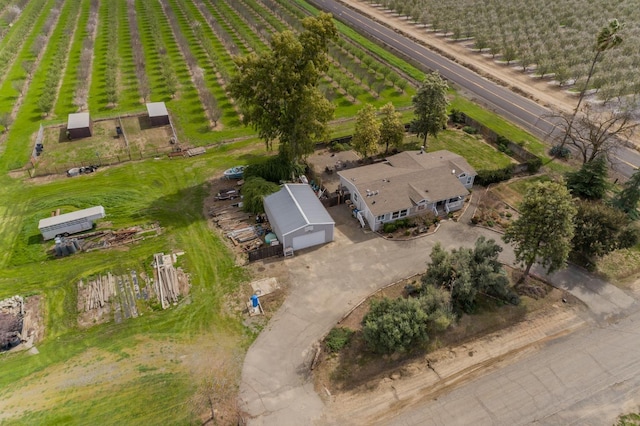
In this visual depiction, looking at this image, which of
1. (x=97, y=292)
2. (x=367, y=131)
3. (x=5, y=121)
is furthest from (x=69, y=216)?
(x=367, y=131)

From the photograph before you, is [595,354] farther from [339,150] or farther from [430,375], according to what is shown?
[339,150]

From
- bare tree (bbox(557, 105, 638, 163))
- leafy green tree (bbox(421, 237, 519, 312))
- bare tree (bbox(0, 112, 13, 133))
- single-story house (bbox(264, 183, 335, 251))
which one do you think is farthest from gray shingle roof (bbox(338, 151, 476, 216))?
bare tree (bbox(0, 112, 13, 133))

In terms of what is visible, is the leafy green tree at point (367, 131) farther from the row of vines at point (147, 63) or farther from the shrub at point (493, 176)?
the row of vines at point (147, 63)

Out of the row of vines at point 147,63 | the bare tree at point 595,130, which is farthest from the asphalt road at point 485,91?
the row of vines at point 147,63

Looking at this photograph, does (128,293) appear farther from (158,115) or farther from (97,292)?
(158,115)

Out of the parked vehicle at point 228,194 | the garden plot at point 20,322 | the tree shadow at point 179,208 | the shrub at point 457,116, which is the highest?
the shrub at point 457,116

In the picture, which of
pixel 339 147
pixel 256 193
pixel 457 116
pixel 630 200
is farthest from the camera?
pixel 457 116

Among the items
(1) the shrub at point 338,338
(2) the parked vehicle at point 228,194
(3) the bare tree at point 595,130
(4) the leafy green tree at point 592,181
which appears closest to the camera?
(1) the shrub at point 338,338
